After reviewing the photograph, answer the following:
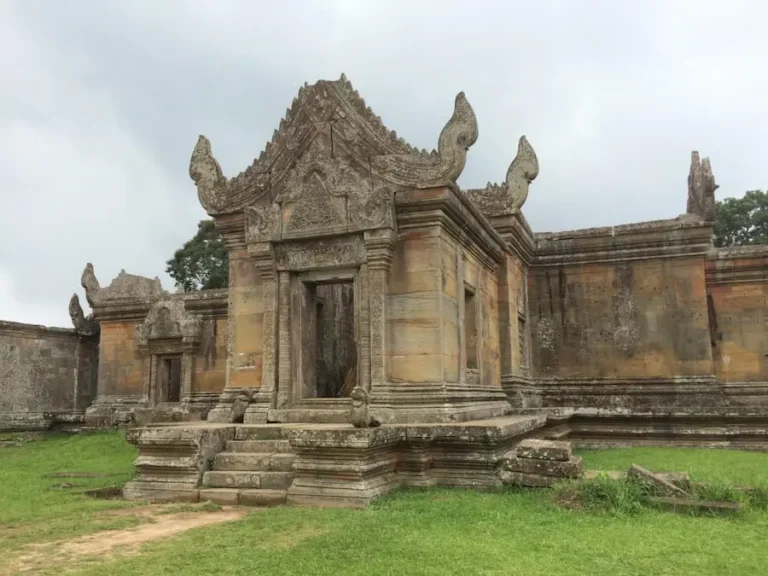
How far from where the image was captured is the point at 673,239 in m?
14.1

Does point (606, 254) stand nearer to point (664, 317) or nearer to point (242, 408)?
point (664, 317)

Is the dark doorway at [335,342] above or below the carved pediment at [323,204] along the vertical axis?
below

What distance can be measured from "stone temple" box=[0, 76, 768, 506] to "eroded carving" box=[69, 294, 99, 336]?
160 inches

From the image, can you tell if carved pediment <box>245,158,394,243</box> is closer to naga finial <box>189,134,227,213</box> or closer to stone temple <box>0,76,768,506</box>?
stone temple <box>0,76,768,506</box>

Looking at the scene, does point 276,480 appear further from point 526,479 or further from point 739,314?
point 739,314

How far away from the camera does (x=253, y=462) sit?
25.7 ft

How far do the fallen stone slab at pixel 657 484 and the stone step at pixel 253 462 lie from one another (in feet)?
12.1

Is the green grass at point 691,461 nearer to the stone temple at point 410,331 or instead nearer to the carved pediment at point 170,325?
the stone temple at point 410,331

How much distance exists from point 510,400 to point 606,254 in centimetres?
429

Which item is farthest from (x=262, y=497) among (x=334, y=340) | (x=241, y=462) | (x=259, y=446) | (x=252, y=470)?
(x=334, y=340)

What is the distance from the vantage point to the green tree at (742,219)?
3625 centimetres

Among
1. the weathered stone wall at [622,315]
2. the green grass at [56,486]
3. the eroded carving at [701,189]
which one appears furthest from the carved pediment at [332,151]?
the eroded carving at [701,189]

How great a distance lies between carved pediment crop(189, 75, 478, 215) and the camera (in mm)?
9344

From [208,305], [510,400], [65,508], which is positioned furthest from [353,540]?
[208,305]
